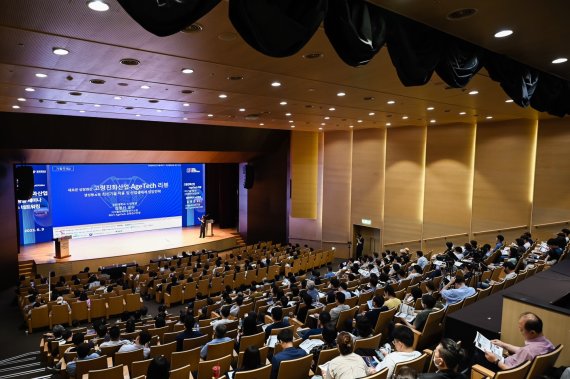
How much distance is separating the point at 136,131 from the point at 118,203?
5.91 metres

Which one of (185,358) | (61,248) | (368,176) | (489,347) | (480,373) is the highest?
(368,176)

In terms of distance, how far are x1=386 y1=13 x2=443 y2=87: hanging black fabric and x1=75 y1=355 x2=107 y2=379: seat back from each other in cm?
527

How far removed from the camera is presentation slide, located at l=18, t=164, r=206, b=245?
56.0 feet

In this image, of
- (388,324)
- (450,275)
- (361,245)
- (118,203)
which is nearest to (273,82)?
(388,324)

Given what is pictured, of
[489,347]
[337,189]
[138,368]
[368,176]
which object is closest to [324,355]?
[489,347]

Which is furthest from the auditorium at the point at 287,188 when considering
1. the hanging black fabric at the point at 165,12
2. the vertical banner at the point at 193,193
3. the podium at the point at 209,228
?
the podium at the point at 209,228

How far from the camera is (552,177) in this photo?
39.2 ft

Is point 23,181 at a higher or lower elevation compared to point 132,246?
higher

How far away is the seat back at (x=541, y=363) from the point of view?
126 inches

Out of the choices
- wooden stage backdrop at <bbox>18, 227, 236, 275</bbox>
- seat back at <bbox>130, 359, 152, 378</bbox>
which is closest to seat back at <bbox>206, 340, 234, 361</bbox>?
seat back at <bbox>130, 359, 152, 378</bbox>

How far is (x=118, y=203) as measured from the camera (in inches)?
738

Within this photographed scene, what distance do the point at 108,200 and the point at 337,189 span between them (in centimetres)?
1129

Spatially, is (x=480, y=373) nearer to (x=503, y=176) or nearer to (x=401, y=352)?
(x=401, y=352)

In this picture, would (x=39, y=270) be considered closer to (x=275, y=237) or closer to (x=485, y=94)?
(x=275, y=237)
